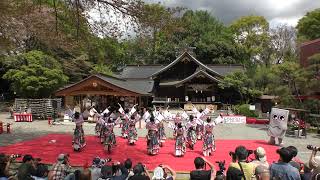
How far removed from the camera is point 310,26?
42250 mm

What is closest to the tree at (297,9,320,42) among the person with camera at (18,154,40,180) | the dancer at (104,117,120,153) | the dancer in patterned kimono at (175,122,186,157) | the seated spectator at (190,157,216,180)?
the dancer in patterned kimono at (175,122,186,157)

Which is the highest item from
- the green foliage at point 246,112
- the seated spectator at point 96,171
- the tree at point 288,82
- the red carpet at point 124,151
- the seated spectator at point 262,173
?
the tree at point 288,82

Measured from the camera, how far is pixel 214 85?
36938 mm

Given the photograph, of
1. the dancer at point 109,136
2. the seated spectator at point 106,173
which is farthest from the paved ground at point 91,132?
the seated spectator at point 106,173

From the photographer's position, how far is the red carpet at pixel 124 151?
1304 cm

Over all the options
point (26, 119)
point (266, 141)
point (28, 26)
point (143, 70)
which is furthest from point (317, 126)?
point (143, 70)

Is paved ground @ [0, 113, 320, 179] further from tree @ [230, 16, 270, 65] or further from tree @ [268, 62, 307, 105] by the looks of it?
tree @ [230, 16, 270, 65]

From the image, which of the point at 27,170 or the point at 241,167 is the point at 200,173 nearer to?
the point at 241,167

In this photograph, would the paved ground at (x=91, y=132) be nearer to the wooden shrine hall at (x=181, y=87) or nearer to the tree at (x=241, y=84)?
the wooden shrine hall at (x=181, y=87)

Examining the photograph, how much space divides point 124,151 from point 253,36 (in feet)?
127

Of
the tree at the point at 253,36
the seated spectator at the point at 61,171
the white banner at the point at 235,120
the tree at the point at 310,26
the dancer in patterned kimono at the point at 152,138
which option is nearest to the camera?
the seated spectator at the point at 61,171

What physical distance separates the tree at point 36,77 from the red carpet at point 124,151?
10.8m

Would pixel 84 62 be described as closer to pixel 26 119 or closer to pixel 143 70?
pixel 143 70

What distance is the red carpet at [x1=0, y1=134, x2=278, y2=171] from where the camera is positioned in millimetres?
13039
